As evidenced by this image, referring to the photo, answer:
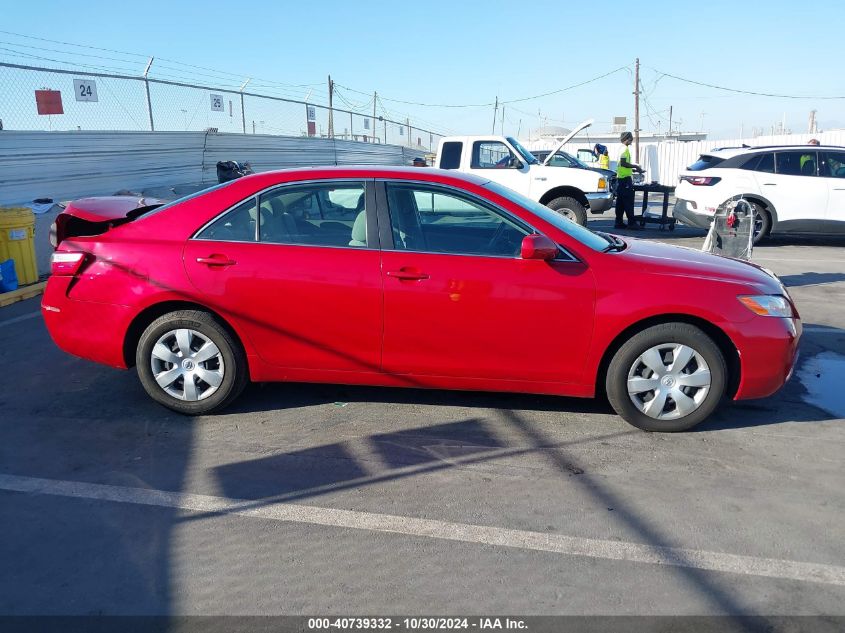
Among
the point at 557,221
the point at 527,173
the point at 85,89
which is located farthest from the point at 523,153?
the point at 557,221

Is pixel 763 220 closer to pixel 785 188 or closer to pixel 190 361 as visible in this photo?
pixel 785 188

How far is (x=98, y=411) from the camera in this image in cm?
471

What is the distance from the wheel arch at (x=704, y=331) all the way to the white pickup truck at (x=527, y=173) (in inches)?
333

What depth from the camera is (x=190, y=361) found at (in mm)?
4512

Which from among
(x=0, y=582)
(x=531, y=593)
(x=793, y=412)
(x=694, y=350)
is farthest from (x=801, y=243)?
(x=0, y=582)

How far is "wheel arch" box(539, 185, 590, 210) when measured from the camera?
12625mm

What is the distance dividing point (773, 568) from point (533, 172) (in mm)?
10281

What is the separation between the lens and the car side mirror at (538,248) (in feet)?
13.6

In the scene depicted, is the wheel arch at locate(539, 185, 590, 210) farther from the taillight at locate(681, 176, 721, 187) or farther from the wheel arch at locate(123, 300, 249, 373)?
the wheel arch at locate(123, 300, 249, 373)

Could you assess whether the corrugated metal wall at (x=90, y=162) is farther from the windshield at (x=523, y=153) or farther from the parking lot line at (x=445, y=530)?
the parking lot line at (x=445, y=530)

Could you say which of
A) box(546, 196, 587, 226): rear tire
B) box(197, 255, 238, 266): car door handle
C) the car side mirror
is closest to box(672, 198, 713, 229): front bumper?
box(546, 196, 587, 226): rear tire

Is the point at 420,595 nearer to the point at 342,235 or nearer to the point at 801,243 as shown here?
the point at 342,235

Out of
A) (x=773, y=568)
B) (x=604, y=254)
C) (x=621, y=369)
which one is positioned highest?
(x=604, y=254)

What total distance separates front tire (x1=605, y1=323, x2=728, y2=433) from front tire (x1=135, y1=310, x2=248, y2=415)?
2.43m
